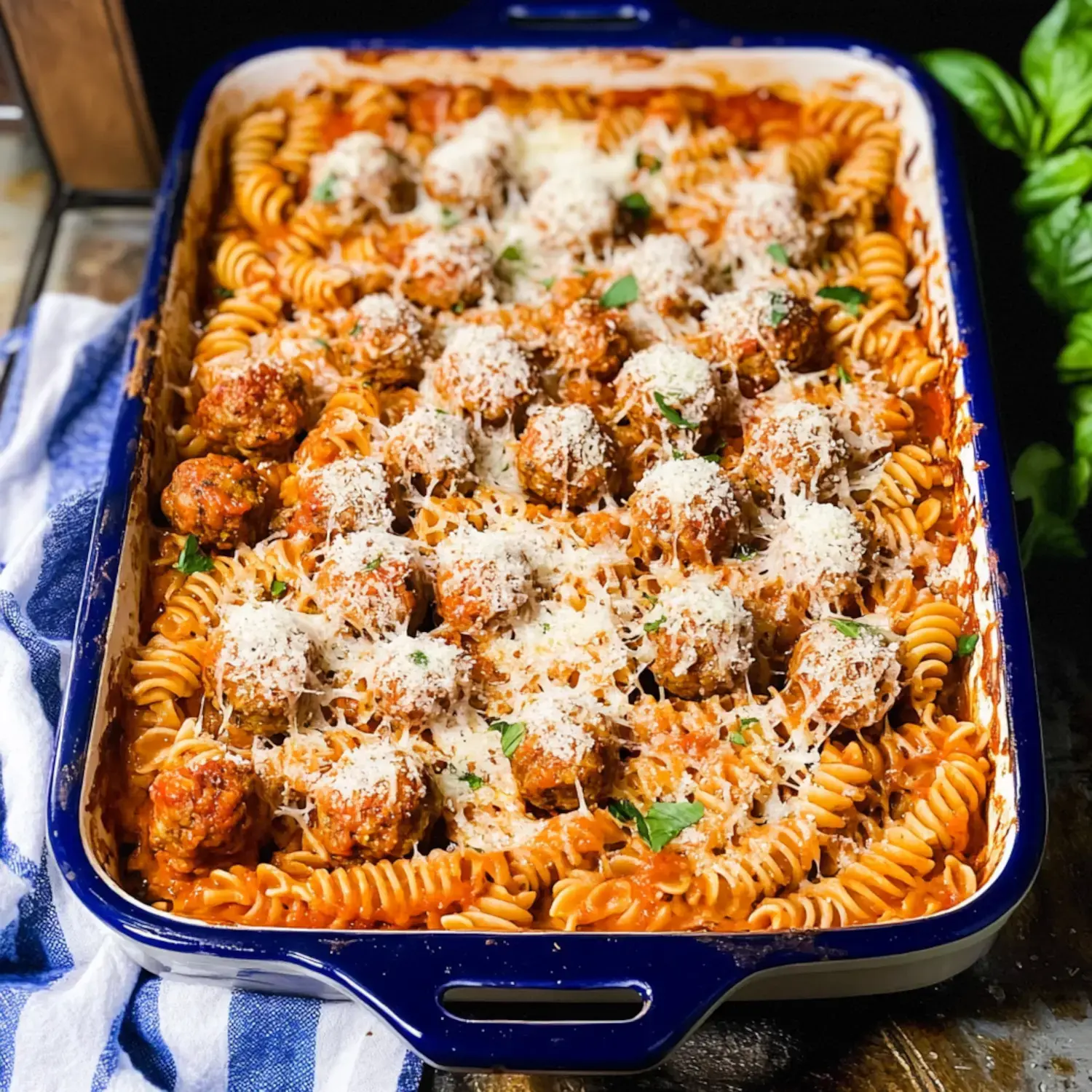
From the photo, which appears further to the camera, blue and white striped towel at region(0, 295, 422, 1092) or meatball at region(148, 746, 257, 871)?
blue and white striped towel at region(0, 295, 422, 1092)

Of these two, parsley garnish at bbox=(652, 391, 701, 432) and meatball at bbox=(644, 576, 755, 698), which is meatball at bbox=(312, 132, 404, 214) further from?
meatball at bbox=(644, 576, 755, 698)

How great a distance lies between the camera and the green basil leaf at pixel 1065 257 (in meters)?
3.89

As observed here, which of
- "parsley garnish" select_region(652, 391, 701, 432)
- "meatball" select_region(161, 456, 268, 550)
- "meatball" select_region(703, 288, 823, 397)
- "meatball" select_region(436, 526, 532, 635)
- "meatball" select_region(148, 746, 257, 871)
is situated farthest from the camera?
"meatball" select_region(703, 288, 823, 397)

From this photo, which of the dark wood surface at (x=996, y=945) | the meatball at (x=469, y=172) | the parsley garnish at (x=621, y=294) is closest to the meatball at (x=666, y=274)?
the parsley garnish at (x=621, y=294)

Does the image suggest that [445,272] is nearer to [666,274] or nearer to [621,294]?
[621,294]

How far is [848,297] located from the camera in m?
3.93

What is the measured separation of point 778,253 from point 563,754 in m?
1.72

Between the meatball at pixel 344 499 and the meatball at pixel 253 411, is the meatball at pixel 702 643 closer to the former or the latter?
the meatball at pixel 344 499

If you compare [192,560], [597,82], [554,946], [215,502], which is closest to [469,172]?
[597,82]

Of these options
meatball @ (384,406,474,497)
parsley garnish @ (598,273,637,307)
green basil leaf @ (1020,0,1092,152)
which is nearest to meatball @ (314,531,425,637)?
meatball @ (384,406,474,497)

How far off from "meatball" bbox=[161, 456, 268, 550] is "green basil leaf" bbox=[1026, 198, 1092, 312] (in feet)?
7.30

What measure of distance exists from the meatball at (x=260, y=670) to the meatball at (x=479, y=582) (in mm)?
342

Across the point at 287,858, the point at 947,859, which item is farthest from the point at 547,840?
the point at 947,859

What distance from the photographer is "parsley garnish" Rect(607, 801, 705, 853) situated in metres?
3.05
